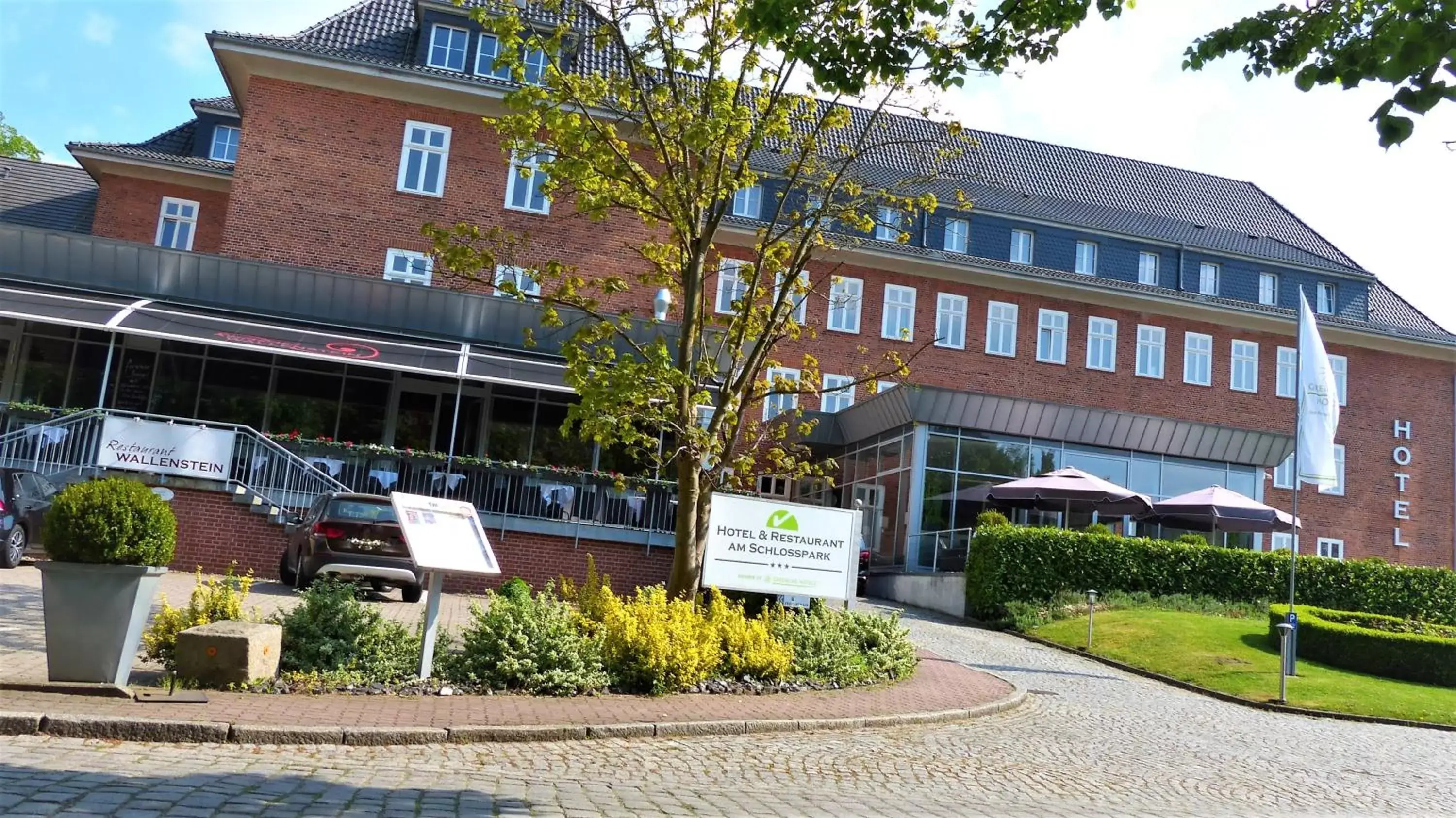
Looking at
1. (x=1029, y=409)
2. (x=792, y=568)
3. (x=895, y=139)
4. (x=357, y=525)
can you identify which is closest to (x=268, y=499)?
(x=357, y=525)

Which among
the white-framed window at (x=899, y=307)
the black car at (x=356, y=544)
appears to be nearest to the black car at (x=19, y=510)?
the black car at (x=356, y=544)

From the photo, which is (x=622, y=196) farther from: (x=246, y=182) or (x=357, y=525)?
(x=246, y=182)

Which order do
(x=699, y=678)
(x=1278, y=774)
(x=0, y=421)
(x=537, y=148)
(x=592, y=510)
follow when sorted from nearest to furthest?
(x=1278, y=774)
(x=699, y=678)
(x=537, y=148)
(x=0, y=421)
(x=592, y=510)

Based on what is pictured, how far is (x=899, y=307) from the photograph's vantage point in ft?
121

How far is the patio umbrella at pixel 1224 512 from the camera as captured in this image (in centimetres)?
2692

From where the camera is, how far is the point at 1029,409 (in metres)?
30.6

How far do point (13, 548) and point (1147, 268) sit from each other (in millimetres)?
34049

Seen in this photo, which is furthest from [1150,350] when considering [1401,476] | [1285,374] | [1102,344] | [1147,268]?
[1401,476]

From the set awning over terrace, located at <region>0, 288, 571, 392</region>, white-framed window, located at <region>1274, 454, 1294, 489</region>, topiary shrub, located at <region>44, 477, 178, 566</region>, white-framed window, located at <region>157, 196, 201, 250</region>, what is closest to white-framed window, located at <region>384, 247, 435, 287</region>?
awning over terrace, located at <region>0, 288, 571, 392</region>

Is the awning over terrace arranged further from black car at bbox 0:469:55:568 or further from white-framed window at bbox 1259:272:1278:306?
white-framed window at bbox 1259:272:1278:306

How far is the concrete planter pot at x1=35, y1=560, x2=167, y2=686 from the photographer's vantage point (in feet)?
28.3

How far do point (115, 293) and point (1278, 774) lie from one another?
22.2m

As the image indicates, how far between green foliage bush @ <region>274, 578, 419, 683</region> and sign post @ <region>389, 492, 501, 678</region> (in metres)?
0.24

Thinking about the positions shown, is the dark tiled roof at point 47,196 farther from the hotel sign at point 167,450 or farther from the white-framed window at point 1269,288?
the white-framed window at point 1269,288
